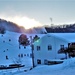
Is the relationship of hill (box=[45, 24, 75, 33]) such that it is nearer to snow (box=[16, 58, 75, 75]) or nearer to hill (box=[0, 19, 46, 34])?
hill (box=[0, 19, 46, 34])

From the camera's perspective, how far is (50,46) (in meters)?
30.2

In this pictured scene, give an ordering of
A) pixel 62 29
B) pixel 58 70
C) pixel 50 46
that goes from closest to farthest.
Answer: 1. pixel 58 70
2. pixel 50 46
3. pixel 62 29

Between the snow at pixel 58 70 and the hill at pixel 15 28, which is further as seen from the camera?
the hill at pixel 15 28

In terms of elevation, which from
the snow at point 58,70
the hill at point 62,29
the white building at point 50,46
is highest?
the hill at point 62,29

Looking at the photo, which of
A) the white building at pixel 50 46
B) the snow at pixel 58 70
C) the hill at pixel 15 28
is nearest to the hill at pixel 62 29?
the hill at pixel 15 28

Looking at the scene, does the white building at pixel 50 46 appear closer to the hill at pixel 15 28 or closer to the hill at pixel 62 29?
the hill at pixel 62 29

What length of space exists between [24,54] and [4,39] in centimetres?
1242

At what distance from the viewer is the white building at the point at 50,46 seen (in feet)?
96.0

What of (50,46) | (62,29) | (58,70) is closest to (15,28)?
(62,29)

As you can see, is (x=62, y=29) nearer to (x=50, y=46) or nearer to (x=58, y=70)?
(x=50, y=46)

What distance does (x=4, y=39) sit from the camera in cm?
6481

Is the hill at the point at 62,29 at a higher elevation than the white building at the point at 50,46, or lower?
higher

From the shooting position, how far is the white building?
96.0 feet

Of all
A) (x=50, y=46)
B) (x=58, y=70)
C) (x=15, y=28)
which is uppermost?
(x=15, y=28)
